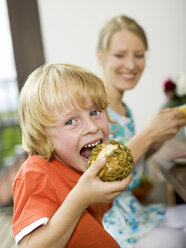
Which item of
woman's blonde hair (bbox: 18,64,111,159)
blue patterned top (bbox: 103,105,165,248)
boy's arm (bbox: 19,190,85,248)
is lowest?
blue patterned top (bbox: 103,105,165,248)

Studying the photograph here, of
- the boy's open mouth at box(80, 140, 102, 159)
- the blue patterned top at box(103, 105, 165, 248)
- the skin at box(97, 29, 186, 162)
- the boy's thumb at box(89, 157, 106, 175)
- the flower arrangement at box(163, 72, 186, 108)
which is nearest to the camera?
the boy's thumb at box(89, 157, 106, 175)

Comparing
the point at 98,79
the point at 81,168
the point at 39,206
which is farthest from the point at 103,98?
the point at 39,206

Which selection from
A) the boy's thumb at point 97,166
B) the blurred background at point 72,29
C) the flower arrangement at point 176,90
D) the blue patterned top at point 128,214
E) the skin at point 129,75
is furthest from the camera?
the blurred background at point 72,29

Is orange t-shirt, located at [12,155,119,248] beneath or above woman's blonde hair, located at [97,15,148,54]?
beneath

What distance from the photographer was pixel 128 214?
3.01ft

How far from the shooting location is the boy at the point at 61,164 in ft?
1.62

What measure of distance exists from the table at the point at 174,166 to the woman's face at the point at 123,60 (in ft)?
1.12

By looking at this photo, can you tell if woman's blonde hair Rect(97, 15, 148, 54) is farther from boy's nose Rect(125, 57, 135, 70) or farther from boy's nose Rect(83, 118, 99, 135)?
boy's nose Rect(83, 118, 99, 135)

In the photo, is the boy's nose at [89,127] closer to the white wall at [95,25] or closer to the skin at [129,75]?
the skin at [129,75]

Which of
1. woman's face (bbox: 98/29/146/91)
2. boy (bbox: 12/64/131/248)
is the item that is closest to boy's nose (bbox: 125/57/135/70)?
woman's face (bbox: 98/29/146/91)

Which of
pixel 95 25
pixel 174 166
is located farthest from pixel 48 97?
pixel 95 25

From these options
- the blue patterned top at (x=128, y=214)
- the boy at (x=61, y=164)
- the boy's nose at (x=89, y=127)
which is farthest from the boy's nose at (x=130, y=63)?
the boy's nose at (x=89, y=127)

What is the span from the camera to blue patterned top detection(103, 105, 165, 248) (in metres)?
0.83

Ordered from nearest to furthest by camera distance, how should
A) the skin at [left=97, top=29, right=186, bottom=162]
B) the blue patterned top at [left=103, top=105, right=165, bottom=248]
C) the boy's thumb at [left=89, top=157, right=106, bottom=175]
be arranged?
the boy's thumb at [left=89, top=157, right=106, bottom=175]
the blue patterned top at [left=103, top=105, right=165, bottom=248]
the skin at [left=97, top=29, right=186, bottom=162]
